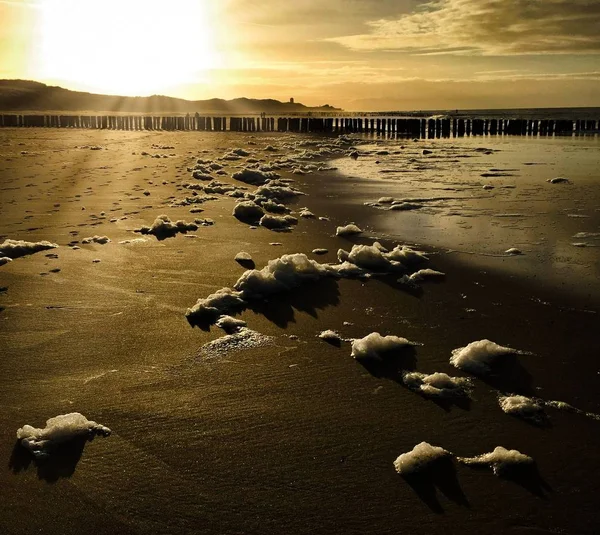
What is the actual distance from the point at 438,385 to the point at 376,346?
62 cm

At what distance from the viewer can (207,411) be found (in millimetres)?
3182

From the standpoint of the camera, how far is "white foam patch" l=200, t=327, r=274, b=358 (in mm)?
3977

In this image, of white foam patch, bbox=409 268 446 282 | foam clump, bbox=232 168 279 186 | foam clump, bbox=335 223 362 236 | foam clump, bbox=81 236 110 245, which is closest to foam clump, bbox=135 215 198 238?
foam clump, bbox=81 236 110 245

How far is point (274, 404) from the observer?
328 centimetres

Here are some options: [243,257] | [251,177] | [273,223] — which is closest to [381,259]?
[243,257]

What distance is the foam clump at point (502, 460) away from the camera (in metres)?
2.69

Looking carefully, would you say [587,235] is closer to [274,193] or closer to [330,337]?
[330,337]

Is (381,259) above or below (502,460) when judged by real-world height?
above

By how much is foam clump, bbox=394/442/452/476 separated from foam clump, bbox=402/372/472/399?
2.08ft

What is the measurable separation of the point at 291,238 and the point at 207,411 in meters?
4.75

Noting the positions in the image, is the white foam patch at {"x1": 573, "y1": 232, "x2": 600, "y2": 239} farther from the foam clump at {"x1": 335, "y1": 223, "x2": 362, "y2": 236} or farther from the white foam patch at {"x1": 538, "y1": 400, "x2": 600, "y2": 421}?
the white foam patch at {"x1": 538, "y1": 400, "x2": 600, "y2": 421}

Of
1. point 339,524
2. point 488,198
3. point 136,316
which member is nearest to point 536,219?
point 488,198

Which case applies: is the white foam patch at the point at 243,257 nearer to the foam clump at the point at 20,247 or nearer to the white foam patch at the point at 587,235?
the foam clump at the point at 20,247

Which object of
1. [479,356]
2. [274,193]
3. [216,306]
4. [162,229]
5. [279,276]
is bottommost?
[479,356]
